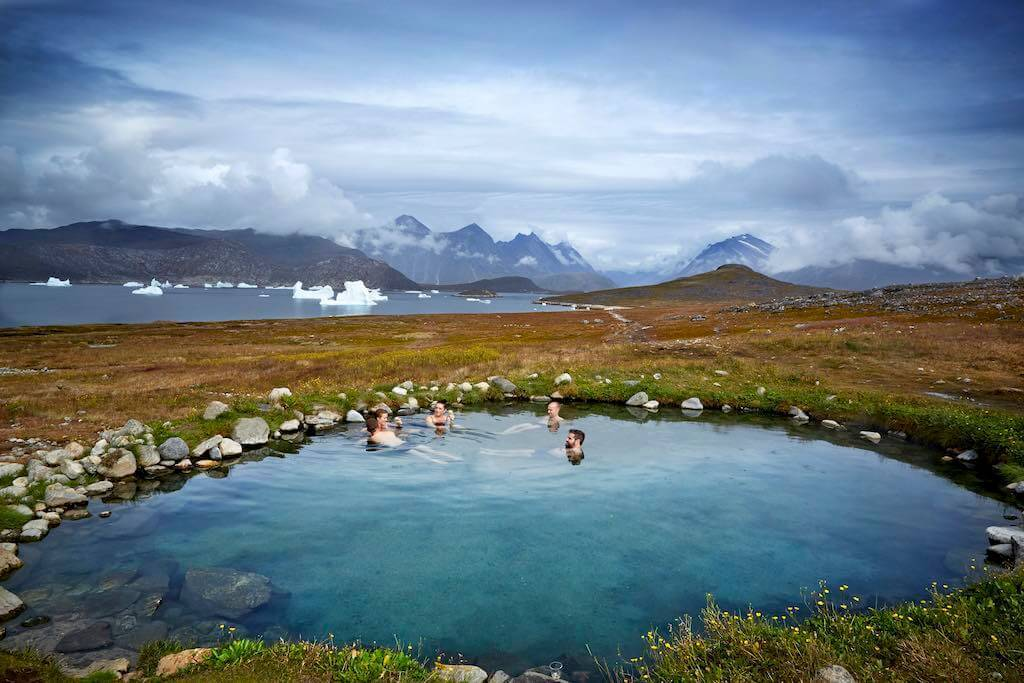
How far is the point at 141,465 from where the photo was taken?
67.5ft

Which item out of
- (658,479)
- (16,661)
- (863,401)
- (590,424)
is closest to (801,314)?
(863,401)

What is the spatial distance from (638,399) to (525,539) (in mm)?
17849

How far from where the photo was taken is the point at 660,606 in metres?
12.7

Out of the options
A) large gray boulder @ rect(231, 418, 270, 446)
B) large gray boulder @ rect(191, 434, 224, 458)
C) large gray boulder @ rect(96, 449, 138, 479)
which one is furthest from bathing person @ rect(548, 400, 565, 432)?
large gray boulder @ rect(96, 449, 138, 479)

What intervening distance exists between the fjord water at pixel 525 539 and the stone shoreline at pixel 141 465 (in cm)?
53

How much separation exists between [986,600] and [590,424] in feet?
66.8

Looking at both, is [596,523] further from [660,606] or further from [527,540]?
[660,606]

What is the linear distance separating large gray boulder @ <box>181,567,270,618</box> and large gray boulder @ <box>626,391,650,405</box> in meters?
23.3

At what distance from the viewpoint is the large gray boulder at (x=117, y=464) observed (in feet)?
64.2

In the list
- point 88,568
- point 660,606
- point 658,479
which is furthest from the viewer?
point 658,479

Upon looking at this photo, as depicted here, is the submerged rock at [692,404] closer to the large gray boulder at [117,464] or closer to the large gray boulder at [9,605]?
the large gray boulder at [117,464]

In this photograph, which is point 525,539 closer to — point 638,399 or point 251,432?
point 251,432

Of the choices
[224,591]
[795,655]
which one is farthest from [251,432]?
[795,655]

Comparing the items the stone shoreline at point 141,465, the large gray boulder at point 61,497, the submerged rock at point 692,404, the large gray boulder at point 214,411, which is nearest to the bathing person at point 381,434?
the stone shoreline at point 141,465
